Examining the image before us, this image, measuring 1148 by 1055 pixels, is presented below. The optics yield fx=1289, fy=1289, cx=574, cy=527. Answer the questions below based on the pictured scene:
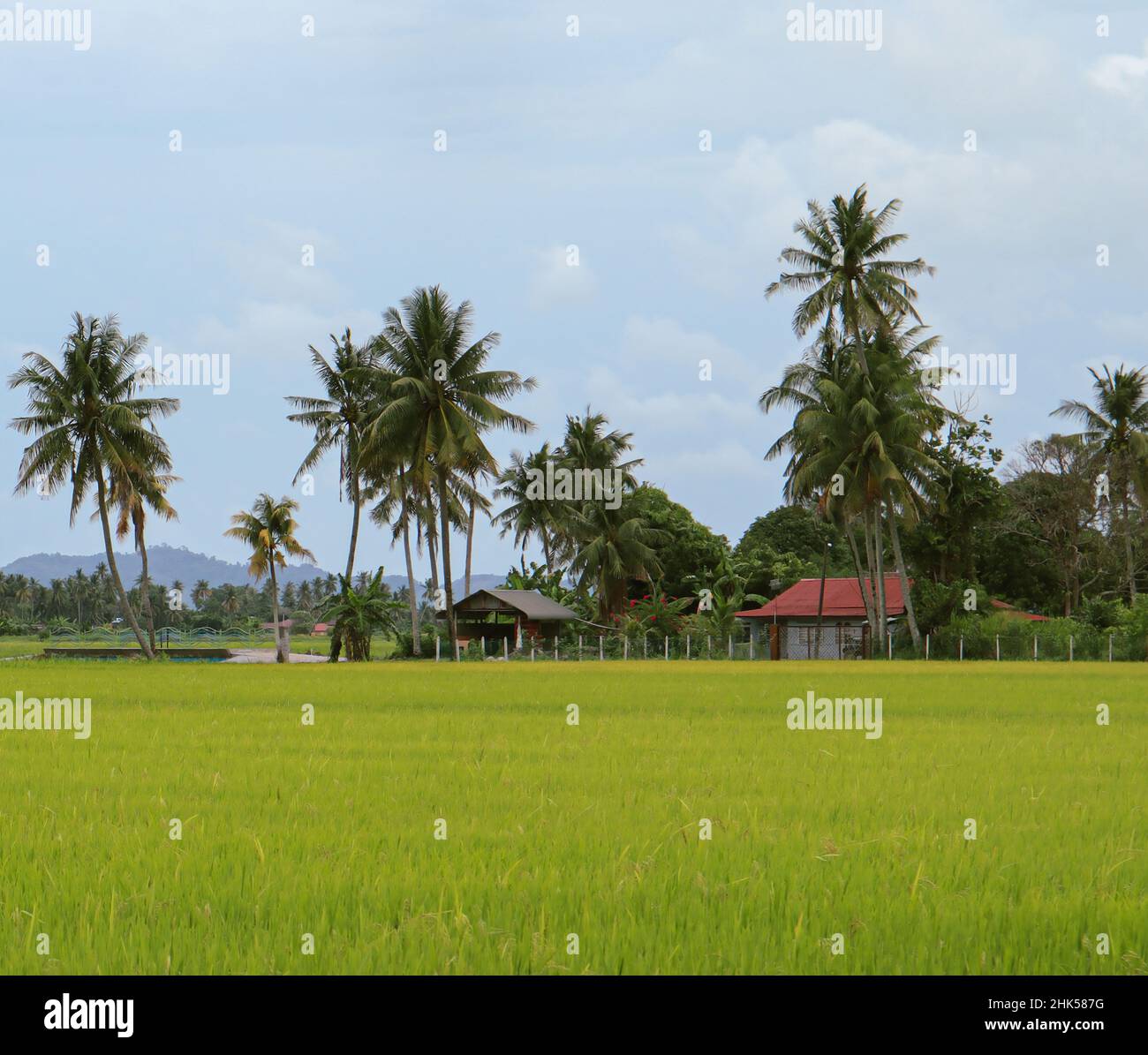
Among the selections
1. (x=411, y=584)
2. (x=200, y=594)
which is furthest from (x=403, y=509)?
(x=200, y=594)

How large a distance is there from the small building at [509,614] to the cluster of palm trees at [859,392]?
1445 centimetres

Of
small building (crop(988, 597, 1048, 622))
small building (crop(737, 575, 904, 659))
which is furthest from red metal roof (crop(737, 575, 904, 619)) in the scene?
small building (crop(988, 597, 1048, 622))

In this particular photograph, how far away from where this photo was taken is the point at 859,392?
47.1 m

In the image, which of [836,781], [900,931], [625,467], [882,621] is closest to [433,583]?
[625,467]

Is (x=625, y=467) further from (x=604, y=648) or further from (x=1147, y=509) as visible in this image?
(x=1147, y=509)

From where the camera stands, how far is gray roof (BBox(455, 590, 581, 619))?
58.8 metres

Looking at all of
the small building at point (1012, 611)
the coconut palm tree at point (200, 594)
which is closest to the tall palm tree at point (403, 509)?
the small building at point (1012, 611)

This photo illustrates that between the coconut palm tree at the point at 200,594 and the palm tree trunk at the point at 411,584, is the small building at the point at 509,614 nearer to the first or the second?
the palm tree trunk at the point at 411,584

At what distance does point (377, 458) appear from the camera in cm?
4578

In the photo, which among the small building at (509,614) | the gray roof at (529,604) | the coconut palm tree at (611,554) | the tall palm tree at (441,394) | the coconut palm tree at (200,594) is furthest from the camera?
the coconut palm tree at (200,594)

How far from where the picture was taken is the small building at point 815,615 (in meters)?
56.3

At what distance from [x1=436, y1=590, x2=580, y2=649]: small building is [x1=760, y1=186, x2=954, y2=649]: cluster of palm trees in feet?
47.4

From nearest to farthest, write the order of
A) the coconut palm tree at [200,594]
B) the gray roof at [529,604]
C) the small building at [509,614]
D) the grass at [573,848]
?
1. the grass at [573,848]
2. the gray roof at [529,604]
3. the small building at [509,614]
4. the coconut palm tree at [200,594]

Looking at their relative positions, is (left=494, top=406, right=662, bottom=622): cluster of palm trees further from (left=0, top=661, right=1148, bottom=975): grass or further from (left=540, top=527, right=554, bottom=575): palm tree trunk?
(left=0, top=661, right=1148, bottom=975): grass
